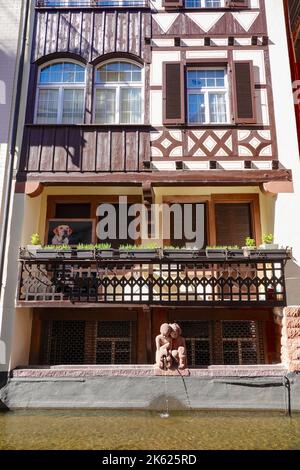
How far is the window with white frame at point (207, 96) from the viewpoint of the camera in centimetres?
998

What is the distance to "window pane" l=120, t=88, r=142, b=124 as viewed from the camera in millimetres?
10055

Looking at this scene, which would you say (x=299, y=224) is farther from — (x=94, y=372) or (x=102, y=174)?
(x=94, y=372)

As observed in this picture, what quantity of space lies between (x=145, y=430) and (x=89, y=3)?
10736 mm

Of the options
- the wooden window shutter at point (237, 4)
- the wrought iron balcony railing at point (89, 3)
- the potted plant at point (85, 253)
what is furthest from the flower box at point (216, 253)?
the wrought iron balcony railing at point (89, 3)

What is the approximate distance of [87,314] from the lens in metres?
9.20

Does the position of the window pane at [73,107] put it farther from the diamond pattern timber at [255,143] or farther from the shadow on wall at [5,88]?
the diamond pattern timber at [255,143]

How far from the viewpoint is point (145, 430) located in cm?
613

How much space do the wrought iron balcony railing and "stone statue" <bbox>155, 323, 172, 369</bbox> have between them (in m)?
8.74

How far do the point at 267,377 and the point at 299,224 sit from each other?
11.3 feet

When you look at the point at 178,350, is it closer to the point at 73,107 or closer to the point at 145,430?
the point at 145,430

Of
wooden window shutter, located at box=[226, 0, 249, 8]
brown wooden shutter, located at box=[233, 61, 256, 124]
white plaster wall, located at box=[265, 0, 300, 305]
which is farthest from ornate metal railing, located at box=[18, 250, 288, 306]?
wooden window shutter, located at box=[226, 0, 249, 8]

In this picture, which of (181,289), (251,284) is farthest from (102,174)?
(251,284)

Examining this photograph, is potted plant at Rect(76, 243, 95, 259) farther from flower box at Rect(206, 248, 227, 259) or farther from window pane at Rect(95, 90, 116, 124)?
window pane at Rect(95, 90, 116, 124)

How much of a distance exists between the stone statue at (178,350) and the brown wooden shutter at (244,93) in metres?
5.40
